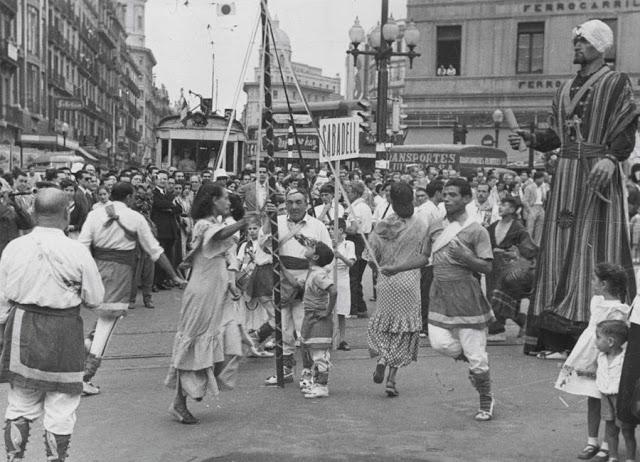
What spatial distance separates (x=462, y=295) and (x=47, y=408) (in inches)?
118

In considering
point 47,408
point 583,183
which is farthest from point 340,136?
point 47,408

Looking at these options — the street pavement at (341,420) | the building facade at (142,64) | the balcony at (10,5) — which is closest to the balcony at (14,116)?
the balcony at (10,5)

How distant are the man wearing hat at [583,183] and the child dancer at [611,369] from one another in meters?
2.61

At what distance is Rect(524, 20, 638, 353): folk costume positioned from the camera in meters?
7.95

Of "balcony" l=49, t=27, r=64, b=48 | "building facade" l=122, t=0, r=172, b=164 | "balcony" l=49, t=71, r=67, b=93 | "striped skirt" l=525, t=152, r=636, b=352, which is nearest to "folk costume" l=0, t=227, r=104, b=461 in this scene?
"striped skirt" l=525, t=152, r=636, b=352

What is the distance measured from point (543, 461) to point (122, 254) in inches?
147

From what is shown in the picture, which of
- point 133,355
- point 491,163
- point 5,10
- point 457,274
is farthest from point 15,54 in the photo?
point 457,274

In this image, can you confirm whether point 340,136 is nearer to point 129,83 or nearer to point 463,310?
point 463,310

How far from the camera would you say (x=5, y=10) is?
42.3 meters

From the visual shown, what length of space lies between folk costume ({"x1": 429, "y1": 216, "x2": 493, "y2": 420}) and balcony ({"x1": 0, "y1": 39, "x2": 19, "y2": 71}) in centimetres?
3874

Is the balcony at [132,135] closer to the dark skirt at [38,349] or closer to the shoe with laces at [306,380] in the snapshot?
the shoe with laces at [306,380]

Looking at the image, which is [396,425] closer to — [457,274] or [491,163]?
[457,274]

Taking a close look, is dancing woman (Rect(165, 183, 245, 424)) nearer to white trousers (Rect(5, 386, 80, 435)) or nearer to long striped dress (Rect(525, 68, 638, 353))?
white trousers (Rect(5, 386, 80, 435))

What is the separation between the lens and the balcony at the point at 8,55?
4191 cm
